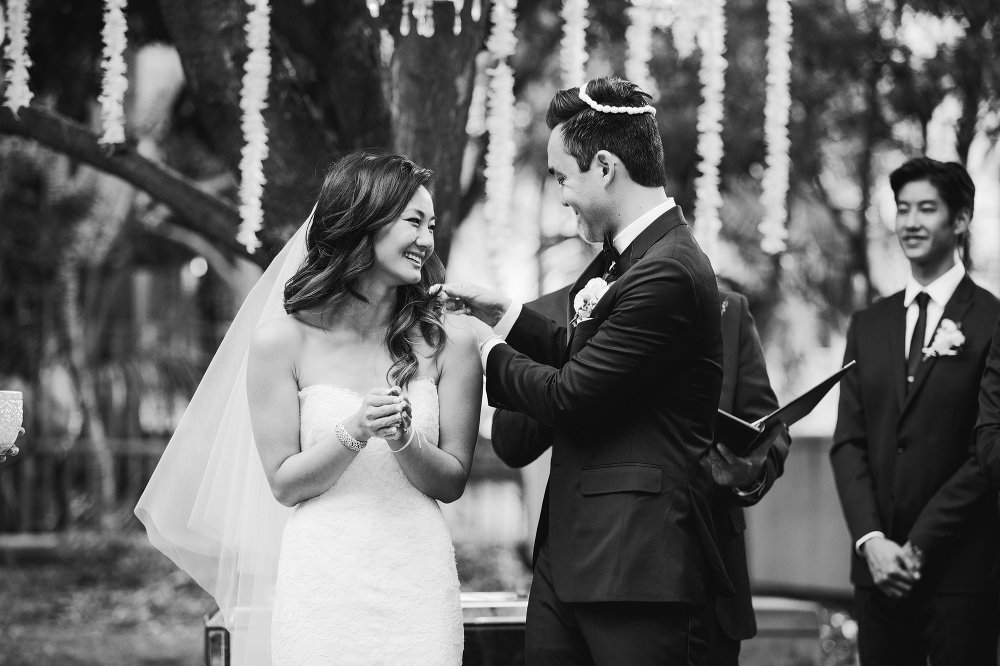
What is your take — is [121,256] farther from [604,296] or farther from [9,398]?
[604,296]

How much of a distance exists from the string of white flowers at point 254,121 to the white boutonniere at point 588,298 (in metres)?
1.77

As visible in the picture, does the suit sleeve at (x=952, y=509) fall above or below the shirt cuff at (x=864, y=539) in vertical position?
above

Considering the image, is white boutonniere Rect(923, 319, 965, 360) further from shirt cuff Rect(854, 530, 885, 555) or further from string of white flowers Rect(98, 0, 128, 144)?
string of white flowers Rect(98, 0, 128, 144)

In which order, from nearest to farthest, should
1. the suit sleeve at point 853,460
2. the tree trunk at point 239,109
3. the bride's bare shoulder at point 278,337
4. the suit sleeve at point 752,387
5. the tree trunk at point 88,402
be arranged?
1. the bride's bare shoulder at point 278,337
2. the suit sleeve at point 752,387
3. the suit sleeve at point 853,460
4. the tree trunk at point 239,109
5. the tree trunk at point 88,402

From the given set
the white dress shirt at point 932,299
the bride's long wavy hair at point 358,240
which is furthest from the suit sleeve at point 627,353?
the white dress shirt at point 932,299

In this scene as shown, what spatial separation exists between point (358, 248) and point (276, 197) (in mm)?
1763

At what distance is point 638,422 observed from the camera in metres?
3.06

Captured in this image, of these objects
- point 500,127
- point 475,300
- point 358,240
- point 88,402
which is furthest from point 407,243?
point 88,402

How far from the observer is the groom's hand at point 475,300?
3.35 m

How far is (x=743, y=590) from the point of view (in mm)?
3768

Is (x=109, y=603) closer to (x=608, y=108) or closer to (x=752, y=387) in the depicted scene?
(x=752, y=387)

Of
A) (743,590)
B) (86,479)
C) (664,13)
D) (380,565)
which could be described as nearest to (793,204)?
(664,13)

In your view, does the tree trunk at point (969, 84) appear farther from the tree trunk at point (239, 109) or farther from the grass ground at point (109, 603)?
the tree trunk at point (239, 109)

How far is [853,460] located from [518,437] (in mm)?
1507
